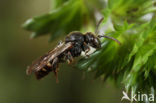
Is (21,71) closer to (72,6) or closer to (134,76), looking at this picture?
(72,6)

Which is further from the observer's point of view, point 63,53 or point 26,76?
point 26,76

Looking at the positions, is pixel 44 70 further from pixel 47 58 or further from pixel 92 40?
pixel 92 40

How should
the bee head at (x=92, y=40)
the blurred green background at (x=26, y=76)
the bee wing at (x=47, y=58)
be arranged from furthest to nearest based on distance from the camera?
the blurred green background at (x=26, y=76), the bee wing at (x=47, y=58), the bee head at (x=92, y=40)

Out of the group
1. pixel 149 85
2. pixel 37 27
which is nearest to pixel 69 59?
pixel 37 27

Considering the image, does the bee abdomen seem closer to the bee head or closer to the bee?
the bee

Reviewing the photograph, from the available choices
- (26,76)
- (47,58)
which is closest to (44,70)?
(47,58)

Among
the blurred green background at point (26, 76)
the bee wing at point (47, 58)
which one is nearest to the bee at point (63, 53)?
the bee wing at point (47, 58)

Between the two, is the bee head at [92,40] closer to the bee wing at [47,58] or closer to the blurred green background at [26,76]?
the bee wing at [47,58]
